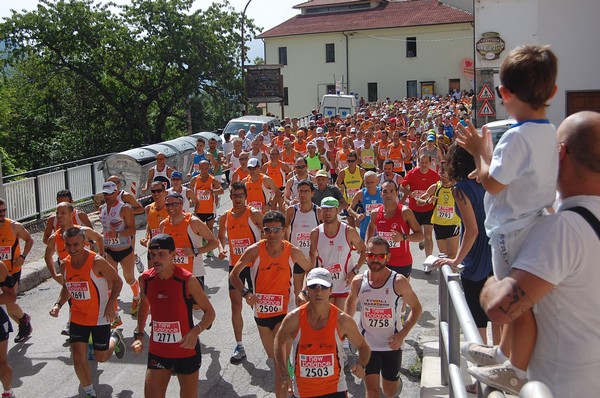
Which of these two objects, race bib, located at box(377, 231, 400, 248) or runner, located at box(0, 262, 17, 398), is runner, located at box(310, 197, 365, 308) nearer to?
race bib, located at box(377, 231, 400, 248)

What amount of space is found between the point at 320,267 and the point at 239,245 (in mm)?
1706

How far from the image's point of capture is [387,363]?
657cm

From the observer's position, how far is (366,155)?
17.3 metres

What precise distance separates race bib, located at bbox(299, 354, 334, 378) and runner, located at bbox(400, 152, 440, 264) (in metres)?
5.96

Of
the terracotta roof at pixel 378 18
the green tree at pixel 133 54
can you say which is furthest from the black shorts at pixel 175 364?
the terracotta roof at pixel 378 18

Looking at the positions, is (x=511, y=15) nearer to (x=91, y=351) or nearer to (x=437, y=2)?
(x=91, y=351)

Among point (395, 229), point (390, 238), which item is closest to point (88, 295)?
point (390, 238)

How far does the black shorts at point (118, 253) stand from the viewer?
1059 centimetres

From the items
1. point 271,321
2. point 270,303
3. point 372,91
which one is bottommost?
point 271,321

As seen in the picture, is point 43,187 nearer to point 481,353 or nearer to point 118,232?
point 118,232

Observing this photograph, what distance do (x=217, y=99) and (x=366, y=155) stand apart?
85.9 feet

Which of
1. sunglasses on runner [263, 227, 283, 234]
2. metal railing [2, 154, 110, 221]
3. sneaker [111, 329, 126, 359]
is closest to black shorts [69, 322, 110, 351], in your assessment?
sneaker [111, 329, 126, 359]

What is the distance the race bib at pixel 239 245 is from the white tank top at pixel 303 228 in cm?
65

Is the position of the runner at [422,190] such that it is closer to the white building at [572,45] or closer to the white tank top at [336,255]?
the white tank top at [336,255]
